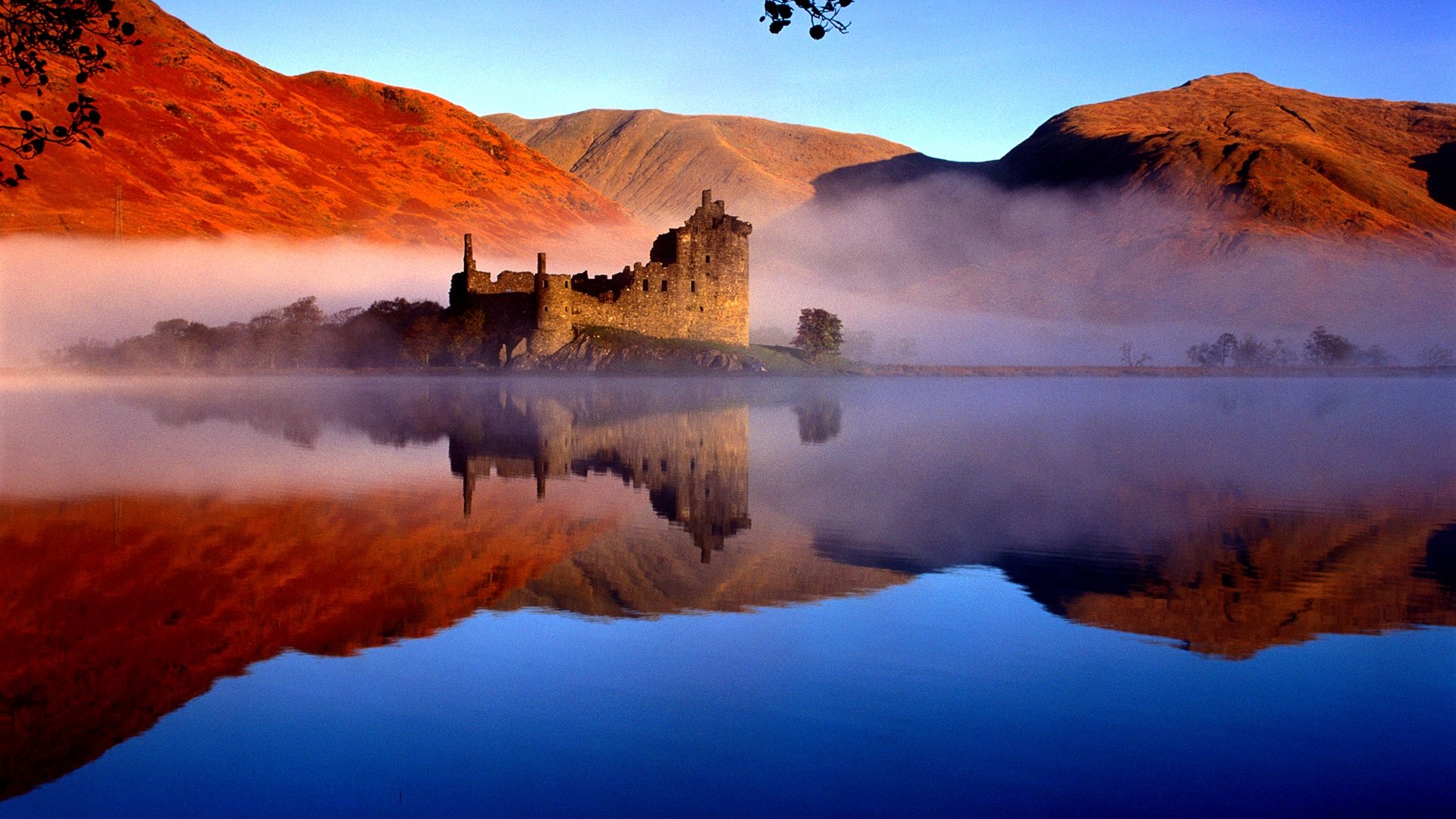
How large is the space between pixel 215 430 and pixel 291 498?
44.1ft

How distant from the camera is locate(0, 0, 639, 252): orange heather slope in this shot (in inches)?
4112

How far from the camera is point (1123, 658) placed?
8359 mm

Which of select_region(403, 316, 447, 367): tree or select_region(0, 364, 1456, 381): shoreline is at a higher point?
select_region(403, 316, 447, 367): tree

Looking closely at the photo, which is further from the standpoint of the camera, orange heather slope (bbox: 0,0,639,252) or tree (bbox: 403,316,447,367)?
orange heather slope (bbox: 0,0,639,252)

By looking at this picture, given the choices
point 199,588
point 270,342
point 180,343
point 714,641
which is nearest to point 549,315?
point 270,342

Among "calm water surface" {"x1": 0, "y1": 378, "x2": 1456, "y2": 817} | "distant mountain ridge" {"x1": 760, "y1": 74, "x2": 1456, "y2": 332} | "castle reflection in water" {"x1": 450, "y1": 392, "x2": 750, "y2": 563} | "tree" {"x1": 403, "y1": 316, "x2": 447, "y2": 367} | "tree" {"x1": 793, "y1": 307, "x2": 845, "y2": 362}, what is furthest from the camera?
"distant mountain ridge" {"x1": 760, "y1": 74, "x2": 1456, "y2": 332}

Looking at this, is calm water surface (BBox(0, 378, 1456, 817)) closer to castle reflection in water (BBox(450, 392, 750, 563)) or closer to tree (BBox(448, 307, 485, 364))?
castle reflection in water (BBox(450, 392, 750, 563))

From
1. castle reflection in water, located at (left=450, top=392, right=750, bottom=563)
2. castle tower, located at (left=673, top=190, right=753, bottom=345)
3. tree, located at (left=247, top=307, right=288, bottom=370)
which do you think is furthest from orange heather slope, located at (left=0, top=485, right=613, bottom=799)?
tree, located at (left=247, top=307, right=288, bottom=370)

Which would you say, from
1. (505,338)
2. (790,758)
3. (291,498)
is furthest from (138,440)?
(505,338)

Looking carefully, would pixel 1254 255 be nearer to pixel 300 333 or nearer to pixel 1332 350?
pixel 1332 350

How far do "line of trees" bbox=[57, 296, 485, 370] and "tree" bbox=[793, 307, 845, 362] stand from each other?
91.0ft

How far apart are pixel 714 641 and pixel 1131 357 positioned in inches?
5816

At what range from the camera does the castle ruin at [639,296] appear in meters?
66.4

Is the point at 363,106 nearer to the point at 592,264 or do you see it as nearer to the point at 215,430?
the point at 592,264
